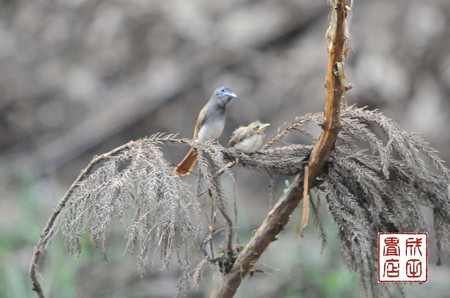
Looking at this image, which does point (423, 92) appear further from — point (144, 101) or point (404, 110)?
point (144, 101)

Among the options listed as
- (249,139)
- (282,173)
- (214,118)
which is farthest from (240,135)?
(214,118)

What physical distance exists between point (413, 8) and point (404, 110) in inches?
26.8

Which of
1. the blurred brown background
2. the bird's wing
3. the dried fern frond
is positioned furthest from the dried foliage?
the blurred brown background

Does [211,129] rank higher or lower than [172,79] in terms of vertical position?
lower

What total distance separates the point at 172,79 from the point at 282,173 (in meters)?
4.60

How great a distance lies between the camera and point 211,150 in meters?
2.20

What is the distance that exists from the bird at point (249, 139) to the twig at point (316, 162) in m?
0.20

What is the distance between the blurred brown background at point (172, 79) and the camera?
5805 mm

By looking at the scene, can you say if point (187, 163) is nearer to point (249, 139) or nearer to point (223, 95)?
point (249, 139)

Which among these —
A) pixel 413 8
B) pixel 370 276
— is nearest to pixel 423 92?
pixel 413 8

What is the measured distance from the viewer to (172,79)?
684cm

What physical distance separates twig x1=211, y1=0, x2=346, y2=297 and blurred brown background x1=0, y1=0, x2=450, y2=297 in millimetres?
2492

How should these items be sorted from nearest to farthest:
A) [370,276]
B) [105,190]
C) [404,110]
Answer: [105,190] → [370,276] → [404,110]

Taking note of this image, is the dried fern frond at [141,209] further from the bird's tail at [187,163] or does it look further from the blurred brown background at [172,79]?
the blurred brown background at [172,79]
